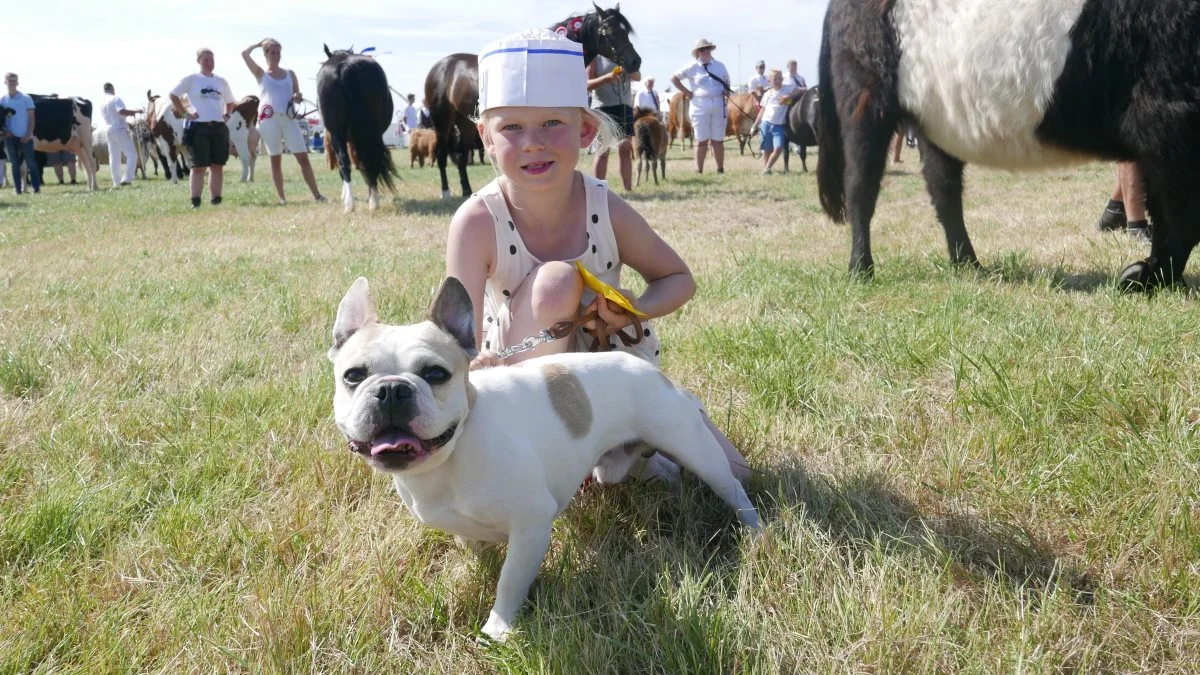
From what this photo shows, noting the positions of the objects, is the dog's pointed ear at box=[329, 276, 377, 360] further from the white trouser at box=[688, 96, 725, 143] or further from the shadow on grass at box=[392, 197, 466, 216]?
the white trouser at box=[688, 96, 725, 143]

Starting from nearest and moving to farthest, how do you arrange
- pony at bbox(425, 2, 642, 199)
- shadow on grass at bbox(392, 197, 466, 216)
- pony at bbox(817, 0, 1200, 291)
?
pony at bbox(817, 0, 1200, 291) < shadow on grass at bbox(392, 197, 466, 216) < pony at bbox(425, 2, 642, 199)

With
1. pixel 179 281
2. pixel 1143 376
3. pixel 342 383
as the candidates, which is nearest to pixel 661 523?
pixel 342 383

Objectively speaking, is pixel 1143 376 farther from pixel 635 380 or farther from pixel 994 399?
pixel 635 380

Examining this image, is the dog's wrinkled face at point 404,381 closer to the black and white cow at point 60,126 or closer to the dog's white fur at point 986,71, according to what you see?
the dog's white fur at point 986,71

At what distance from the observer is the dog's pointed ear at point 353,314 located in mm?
1781

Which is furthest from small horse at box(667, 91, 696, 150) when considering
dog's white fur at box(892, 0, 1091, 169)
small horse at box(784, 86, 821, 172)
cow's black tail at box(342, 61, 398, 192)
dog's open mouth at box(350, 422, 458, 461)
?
dog's open mouth at box(350, 422, 458, 461)

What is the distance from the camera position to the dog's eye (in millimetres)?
1578

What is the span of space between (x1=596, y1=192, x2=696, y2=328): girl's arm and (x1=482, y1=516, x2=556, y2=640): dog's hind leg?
985 mm

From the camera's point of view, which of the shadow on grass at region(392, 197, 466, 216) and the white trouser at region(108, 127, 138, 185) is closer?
the shadow on grass at region(392, 197, 466, 216)

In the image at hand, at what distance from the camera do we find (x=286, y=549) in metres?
1.99

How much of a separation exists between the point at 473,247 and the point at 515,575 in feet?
3.54

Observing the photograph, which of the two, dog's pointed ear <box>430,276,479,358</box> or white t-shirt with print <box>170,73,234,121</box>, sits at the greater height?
white t-shirt with print <box>170,73,234,121</box>

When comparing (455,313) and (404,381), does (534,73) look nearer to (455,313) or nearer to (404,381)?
(455,313)

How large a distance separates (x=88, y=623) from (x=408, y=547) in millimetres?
662
